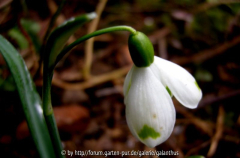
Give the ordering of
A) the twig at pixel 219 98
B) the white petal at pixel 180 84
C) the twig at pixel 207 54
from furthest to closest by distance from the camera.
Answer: the twig at pixel 207 54
the twig at pixel 219 98
the white petal at pixel 180 84

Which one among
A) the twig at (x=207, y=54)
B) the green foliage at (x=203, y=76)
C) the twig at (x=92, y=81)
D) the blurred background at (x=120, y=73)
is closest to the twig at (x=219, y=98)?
the blurred background at (x=120, y=73)

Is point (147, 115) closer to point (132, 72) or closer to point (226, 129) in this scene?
point (132, 72)

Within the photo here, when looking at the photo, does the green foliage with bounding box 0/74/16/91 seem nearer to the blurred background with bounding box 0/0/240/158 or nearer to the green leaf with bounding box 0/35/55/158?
the blurred background with bounding box 0/0/240/158

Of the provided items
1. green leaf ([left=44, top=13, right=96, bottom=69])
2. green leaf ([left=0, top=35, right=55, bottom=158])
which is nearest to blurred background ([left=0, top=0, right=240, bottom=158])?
green leaf ([left=0, top=35, right=55, bottom=158])

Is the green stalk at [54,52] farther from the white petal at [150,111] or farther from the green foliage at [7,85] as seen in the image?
the green foliage at [7,85]

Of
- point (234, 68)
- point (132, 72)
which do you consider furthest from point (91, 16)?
point (234, 68)
